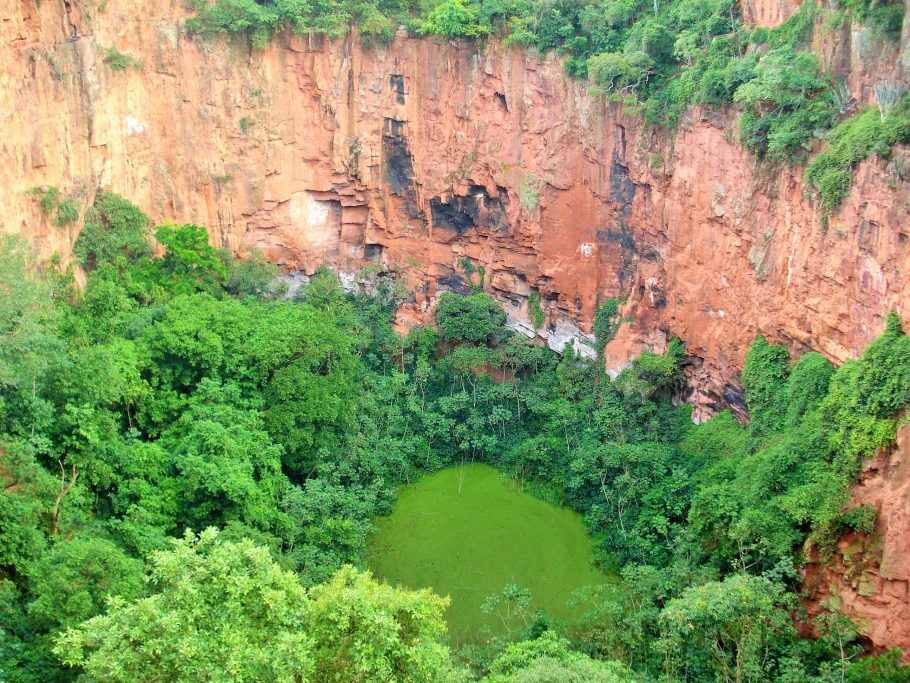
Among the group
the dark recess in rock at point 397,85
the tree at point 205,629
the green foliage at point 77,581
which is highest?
the dark recess in rock at point 397,85

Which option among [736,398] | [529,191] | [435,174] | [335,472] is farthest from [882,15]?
[335,472]

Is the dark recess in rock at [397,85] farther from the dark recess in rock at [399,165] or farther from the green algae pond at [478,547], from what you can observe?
the green algae pond at [478,547]

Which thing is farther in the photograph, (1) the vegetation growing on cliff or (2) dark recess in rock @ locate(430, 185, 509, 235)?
(2) dark recess in rock @ locate(430, 185, 509, 235)

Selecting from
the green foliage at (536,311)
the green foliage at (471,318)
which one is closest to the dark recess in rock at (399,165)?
the green foliage at (471,318)

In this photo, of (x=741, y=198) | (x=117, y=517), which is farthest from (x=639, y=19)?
(x=117, y=517)

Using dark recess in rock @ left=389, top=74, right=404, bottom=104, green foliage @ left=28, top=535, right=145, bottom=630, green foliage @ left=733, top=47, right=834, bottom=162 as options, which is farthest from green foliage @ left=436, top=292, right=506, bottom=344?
green foliage @ left=28, top=535, right=145, bottom=630

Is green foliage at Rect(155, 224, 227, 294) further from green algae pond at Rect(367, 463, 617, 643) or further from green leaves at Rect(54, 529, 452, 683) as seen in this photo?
green leaves at Rect(54, 529, 452, 683)

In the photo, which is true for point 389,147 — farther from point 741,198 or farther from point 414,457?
point 741,198
